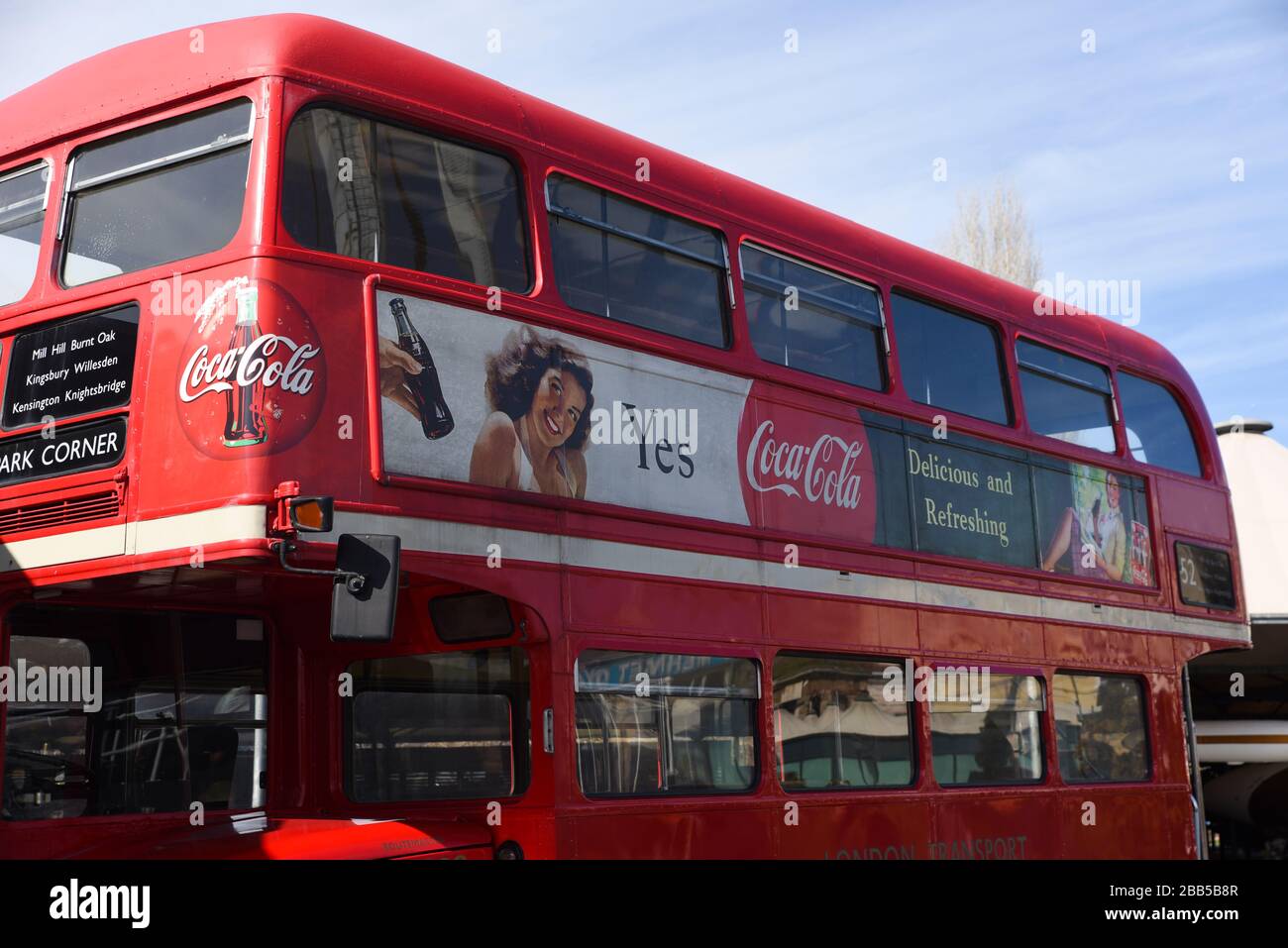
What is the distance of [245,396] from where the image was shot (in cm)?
528

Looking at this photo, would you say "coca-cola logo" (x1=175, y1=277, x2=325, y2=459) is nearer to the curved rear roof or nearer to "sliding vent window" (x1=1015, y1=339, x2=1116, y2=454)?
"sliding vent window" (x1=1015, y1=339, x2=1116, y2=454)

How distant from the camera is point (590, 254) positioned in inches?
261

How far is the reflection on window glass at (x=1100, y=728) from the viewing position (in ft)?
30.0

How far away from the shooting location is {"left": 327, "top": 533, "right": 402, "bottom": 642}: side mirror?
16.2 feet

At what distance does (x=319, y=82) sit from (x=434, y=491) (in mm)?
1678

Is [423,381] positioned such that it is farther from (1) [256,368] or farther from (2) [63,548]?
(2) [63,548]

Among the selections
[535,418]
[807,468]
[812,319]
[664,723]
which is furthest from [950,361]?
[535,418]

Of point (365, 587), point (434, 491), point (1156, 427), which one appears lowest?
point (365, 587)

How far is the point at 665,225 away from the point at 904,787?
3.24 meters

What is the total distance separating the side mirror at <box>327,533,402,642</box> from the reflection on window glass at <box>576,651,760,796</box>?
1375 mm

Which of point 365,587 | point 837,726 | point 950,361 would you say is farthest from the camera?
point 950,361
